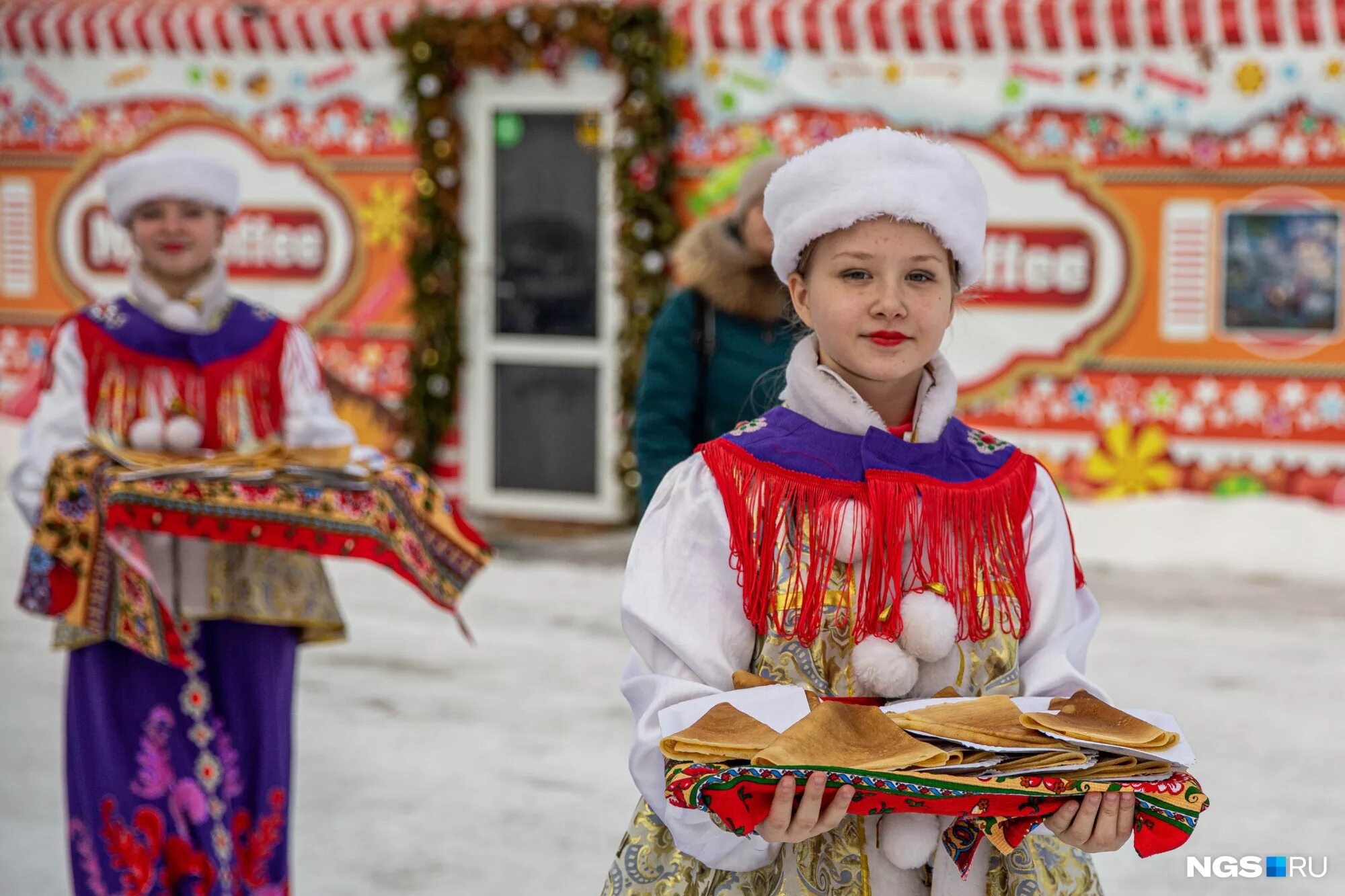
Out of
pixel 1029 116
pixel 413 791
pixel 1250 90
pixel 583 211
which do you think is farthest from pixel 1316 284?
pixel 413 791

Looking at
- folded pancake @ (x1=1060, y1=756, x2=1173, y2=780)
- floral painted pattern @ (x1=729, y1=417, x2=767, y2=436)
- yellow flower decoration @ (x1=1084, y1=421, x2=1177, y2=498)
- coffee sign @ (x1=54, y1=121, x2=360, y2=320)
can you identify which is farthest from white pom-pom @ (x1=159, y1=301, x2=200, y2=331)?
coffee sign @ (x1=54, y1=121, x2=360, y2=320)

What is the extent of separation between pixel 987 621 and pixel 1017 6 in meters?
6.42

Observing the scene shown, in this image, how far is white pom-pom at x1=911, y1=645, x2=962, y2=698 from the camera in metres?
1.92

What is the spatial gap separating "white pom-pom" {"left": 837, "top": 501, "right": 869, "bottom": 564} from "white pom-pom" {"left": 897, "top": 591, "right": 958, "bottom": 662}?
0.08 m

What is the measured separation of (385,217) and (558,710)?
14.6 ft

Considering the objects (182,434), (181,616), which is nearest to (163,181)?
(182,434)

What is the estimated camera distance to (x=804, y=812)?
5.41 feet

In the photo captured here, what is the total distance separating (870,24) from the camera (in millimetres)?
8008

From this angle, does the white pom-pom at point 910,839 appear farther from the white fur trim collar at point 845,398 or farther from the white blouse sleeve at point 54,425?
the white blouse sleeve at point 54,425

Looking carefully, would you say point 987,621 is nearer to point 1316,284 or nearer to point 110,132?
point 1316,284

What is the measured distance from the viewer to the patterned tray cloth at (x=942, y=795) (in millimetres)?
1644

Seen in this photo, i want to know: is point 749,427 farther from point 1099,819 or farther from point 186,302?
Result: point 186,302

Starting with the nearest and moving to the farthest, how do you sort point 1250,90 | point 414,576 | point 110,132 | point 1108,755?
point 1108,755, point 414,576, point 1250,90, point 110,132

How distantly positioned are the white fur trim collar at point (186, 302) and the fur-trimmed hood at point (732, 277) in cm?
99
